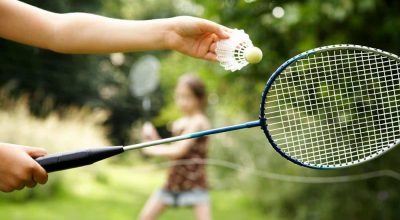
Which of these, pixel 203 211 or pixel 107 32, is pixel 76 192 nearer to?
pixel 203 211

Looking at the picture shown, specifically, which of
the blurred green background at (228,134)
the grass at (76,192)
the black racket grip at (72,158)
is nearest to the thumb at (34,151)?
the black racket grip at (72,158)

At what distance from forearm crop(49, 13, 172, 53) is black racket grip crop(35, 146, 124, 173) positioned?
1.09 feet

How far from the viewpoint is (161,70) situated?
7941 mm

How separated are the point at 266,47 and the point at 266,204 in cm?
288

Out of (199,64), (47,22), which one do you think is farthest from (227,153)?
(47,22)

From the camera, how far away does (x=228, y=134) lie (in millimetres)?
7867

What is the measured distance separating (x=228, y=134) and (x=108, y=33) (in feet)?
20.4

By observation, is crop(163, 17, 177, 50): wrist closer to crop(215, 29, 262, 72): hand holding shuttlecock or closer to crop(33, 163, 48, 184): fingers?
crop(215, 29, 262, 72): hand holding shuttlecock

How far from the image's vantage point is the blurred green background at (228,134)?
368 centimetres

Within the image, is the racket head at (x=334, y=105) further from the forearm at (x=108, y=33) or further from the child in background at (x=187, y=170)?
the child in background at (x=187, y=170)

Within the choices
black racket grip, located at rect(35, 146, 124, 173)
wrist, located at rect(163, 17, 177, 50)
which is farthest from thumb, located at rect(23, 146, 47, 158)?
wrist, located at rect(163, 17, 177, 50)

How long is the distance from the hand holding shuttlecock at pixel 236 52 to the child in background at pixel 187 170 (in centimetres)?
211

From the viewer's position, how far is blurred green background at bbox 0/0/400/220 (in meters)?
3.68

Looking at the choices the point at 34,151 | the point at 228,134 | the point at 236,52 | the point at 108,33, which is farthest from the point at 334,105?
the point at 228,134
